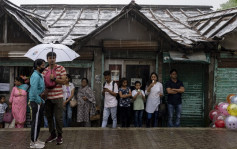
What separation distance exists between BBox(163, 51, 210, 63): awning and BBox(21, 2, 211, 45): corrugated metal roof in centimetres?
42

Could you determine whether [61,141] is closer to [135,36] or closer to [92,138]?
[92,138]

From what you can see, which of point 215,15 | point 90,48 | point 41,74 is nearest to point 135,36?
point 90,48

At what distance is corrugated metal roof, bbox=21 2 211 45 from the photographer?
9703 millimetres

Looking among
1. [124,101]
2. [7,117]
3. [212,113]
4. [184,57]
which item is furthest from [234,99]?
[7,117]

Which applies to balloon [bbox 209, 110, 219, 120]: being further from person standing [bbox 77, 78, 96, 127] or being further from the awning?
person standing [bbox 77, 78, 96, 127]

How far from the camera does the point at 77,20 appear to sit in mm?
11492

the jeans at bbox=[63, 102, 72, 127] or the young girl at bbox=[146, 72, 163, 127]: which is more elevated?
the young girl at bbox=[146, 72, 163, 127]

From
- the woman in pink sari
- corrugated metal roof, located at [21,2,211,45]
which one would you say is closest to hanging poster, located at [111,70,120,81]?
corrugated metal roof, located at [21,2,211,45]

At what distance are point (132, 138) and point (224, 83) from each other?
4.78 metres

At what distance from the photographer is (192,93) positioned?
9875mm

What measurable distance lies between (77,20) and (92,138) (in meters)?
6.26

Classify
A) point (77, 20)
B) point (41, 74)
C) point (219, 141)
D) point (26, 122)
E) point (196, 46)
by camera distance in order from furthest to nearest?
point (77, 20) < point (26, 122) < point (196, 46) < point (219, 141) < point (41, 74)

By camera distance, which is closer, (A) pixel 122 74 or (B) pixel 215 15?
(A) pixel 122 74

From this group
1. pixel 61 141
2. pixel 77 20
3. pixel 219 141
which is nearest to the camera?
pixel 61 141
